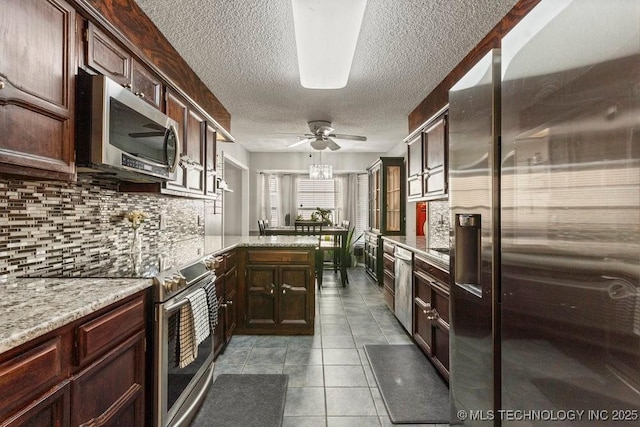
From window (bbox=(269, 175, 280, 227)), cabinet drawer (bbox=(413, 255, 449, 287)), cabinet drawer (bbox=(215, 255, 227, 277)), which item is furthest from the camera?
window (bbox=(269, 175, 280, 227))

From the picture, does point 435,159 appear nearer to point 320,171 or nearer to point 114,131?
point 114,131

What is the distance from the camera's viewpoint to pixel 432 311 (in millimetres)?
2623

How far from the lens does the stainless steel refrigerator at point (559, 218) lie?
0.80 meters

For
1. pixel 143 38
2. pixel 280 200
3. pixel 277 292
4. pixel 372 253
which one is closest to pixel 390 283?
pixel 277 292

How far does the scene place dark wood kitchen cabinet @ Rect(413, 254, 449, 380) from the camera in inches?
A: 94.4

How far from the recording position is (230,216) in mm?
6750

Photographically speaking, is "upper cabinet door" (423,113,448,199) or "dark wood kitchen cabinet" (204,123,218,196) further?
"dark wood kitchen cabinet" (204,123,218,196)

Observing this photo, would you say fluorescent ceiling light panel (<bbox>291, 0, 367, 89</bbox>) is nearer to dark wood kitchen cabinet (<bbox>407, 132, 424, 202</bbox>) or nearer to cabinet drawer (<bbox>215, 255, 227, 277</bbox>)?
dark wood kitchen cabinet (<bbox>407, 132, 424, 202</bbox>)

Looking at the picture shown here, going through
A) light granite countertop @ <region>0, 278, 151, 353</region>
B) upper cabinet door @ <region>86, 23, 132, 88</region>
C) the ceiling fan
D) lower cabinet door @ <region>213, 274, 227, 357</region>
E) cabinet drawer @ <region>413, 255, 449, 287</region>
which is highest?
the ceiling fan

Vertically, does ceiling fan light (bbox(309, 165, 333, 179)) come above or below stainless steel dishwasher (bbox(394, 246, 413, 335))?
above

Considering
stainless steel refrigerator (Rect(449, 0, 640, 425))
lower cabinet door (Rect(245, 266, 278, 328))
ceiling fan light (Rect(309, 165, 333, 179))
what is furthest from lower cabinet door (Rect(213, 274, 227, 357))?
ceiling fan light (Rect(309, 165, 333, 179))

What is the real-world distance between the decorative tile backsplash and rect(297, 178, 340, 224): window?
380 centimetres

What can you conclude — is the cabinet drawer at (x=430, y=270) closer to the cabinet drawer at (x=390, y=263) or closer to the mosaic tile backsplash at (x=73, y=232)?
the cabinet drawer at (x=390, y=263)

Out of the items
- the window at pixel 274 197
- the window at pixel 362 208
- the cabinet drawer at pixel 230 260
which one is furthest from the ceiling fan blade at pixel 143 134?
the window at pixel 362 208
